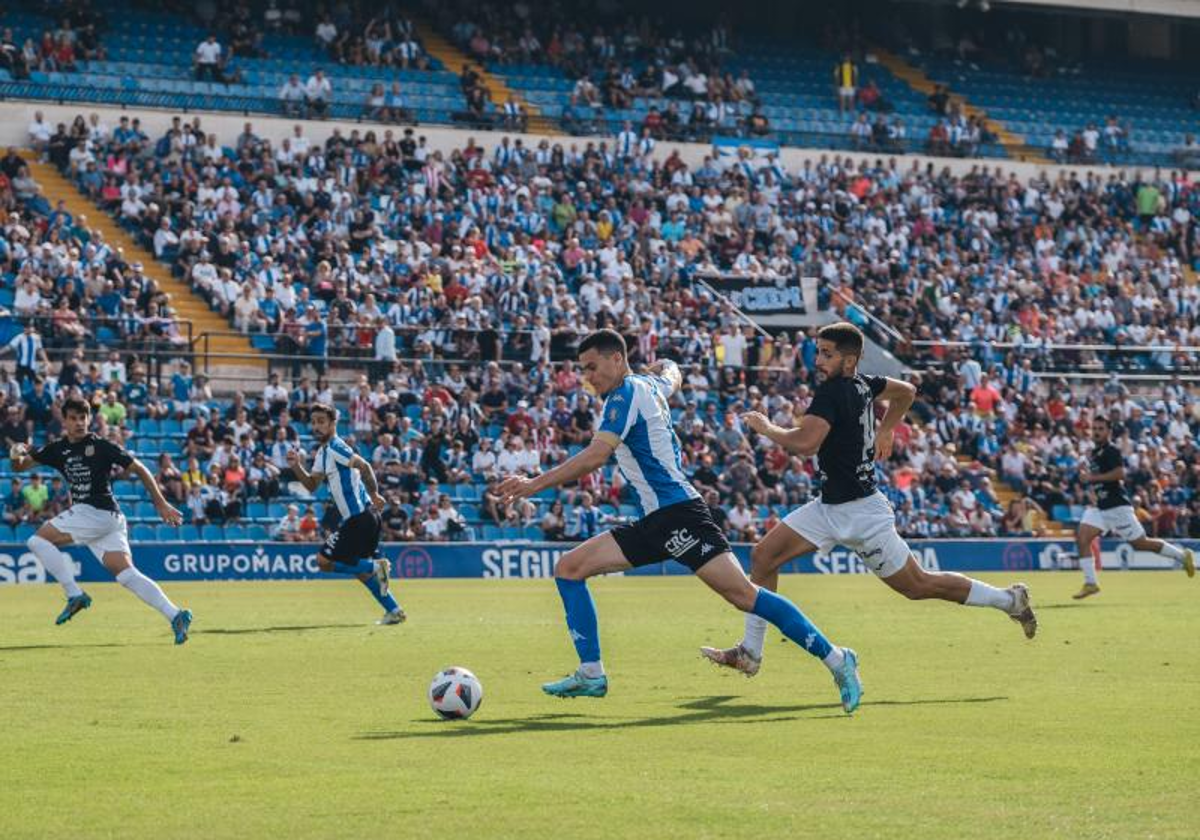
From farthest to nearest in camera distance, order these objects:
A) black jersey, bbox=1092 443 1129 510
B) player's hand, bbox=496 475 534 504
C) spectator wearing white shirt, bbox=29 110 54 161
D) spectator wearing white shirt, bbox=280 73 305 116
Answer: spectator wearing white shirt, bbox=280 73 305 116 → spectator wearing white shirt, bbox=29 110 54 161 → black jersey, bbox=1092 443 1129 510 → player's hand, bbox=496 475 534 504

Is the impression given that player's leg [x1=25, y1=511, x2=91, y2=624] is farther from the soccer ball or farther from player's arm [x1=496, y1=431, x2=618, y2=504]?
player's arm [x1=496, y1=431, x2=618, y2=504]

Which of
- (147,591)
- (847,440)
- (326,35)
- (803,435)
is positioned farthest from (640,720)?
(326,35)

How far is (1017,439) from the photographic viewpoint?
4338cm

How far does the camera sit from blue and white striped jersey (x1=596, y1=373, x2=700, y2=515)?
40.7ft

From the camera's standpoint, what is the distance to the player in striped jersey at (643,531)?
40.1ft

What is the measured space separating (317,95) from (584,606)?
3571 centimetres

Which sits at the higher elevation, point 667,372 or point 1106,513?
point 667,372

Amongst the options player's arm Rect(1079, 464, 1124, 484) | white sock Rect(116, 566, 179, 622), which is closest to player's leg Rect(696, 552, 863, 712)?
white sock Rect(116, 566, 179, 622)

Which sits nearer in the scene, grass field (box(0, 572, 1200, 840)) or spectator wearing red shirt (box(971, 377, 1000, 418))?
grass field (box(0, 572, 1200, 840))

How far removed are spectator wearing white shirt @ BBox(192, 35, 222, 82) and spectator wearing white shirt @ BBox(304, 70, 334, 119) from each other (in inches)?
83.5

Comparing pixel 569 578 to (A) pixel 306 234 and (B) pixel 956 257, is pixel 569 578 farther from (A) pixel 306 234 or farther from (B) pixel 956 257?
(B) pixel 956 257

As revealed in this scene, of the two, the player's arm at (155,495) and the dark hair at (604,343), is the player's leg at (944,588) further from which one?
the player's arm at (155,495)

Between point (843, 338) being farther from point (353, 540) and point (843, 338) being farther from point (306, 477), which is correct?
point (353, 540)

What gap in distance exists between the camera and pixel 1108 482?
87.9ft
